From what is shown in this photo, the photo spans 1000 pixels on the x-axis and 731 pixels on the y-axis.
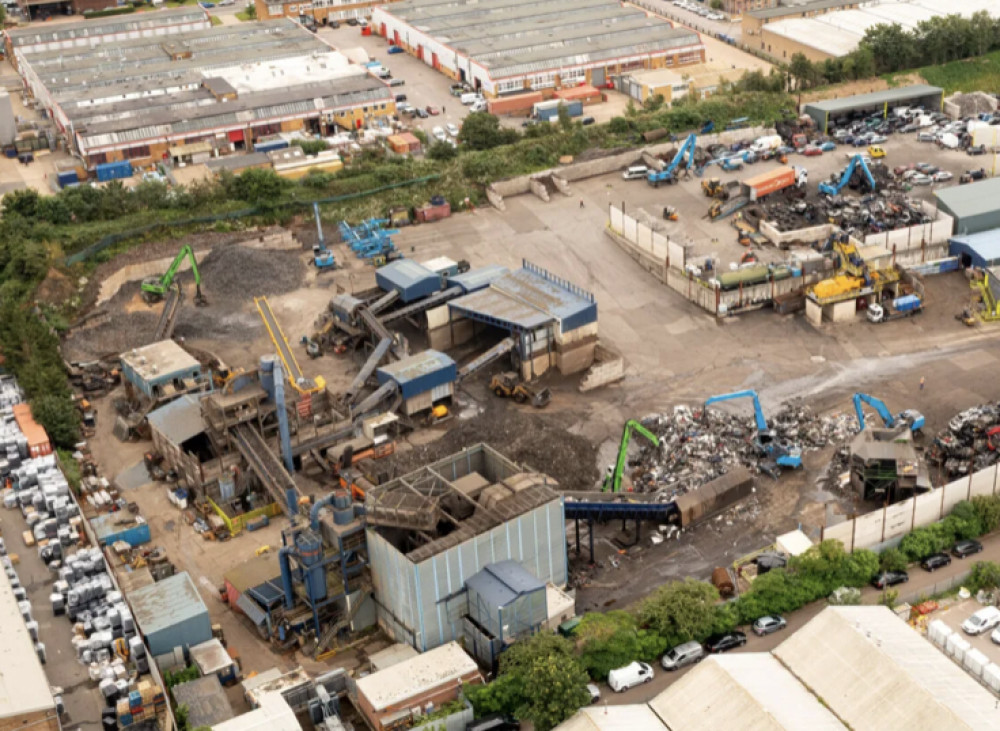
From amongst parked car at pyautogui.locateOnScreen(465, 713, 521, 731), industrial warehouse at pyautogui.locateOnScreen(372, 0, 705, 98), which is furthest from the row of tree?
parked car at pyautogui.locateOnScreen(465, 713, 521, 731)

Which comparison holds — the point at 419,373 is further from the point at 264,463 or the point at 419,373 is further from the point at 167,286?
the point at 167,286

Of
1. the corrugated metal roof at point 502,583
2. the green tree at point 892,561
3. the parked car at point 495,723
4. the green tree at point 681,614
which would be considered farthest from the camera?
the green tree at point 892,561

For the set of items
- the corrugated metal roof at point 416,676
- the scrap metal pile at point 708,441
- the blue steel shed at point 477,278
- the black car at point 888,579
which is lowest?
the black car at point 888,579

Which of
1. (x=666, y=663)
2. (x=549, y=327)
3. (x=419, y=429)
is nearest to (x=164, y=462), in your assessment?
(x=419, y=429)

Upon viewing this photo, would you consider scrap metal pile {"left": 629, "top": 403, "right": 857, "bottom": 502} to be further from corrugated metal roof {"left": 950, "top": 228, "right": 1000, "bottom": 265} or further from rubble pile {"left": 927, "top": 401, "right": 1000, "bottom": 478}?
corrugated metal roof {"left": 950, "top": 228, "right": 1000, "bottom": 265}

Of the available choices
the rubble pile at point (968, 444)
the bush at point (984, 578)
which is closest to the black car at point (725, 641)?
the bush at point (984, 578)

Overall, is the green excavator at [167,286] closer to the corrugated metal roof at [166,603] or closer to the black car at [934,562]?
the corrugated metal roof at [166,603]

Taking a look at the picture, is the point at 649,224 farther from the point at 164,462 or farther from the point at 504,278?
the point at 164,462
